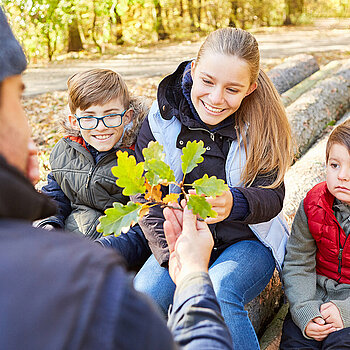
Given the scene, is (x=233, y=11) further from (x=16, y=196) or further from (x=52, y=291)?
(x=52, y=291)

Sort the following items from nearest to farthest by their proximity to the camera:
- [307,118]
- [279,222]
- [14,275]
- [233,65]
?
1. [14,275]
2. [233,65]
3. [279,222]
4. [307,118]

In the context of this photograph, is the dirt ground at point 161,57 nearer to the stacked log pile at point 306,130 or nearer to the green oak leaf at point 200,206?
the stacked log pile at point 306,130

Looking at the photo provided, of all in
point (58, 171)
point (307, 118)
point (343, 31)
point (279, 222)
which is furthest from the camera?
point (343, 31)

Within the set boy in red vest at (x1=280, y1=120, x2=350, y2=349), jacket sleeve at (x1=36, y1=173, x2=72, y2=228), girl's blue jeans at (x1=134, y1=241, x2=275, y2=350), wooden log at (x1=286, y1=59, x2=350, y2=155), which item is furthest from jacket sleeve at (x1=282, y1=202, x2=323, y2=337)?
wooden log at (x1=286, y1=59, x2=350, y2=155)

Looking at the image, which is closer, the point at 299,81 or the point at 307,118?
the point at 307,118

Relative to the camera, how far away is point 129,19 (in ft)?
54.1

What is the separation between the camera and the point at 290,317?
8.57 ft

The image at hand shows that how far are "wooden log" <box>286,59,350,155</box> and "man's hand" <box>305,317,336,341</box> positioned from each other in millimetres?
2567

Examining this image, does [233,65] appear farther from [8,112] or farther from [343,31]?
[343,31]

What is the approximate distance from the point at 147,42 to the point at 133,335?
52.7 feet

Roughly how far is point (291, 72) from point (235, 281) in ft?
19.7

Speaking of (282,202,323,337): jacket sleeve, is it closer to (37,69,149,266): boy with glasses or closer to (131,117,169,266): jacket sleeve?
(131,117,169,266): jacket sleeve

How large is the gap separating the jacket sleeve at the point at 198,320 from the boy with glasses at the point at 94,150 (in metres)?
1.41

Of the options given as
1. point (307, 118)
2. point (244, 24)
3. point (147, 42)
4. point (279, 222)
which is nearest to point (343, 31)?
point (244, 24)
